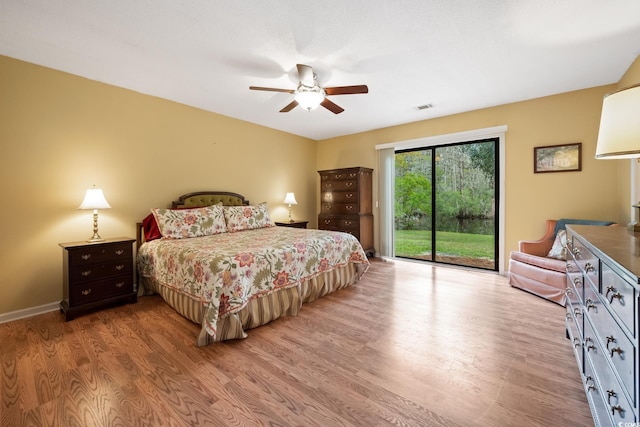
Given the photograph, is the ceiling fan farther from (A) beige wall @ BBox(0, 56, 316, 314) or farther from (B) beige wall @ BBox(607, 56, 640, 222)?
(B) beige wall @ BBox(607, 56, 640, 222)

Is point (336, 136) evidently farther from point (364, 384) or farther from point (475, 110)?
point (364, 384)

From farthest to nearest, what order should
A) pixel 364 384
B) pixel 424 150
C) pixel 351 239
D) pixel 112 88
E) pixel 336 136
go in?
pixel 336 136 < pixel 424 150 < pixel 351 239 < pixel 112 88 < pixel 364 384

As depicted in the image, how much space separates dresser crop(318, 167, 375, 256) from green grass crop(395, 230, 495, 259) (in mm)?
639

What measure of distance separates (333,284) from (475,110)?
3.48 meters

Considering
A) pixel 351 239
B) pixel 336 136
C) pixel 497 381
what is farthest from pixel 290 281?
pixel 336 136

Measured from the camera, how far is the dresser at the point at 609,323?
0.89 m

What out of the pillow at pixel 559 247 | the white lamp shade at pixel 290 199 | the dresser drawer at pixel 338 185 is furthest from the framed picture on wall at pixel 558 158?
the white lamp shade at pixel 290 199

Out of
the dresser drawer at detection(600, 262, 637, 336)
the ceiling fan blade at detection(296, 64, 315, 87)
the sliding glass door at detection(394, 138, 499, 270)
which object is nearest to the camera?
the dresser drawer at detection(600, 262, 637, 336)

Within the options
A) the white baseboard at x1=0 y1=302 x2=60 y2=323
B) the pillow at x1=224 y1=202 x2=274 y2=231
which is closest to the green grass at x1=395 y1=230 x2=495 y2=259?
the pillow at x1=224 y1=202 x2=274 y2=231

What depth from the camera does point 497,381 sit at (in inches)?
66.7

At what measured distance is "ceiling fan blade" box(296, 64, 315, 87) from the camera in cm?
254

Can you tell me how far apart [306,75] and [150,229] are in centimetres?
270

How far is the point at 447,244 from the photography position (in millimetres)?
4719

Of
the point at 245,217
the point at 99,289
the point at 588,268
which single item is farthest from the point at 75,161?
the point at 588,268
